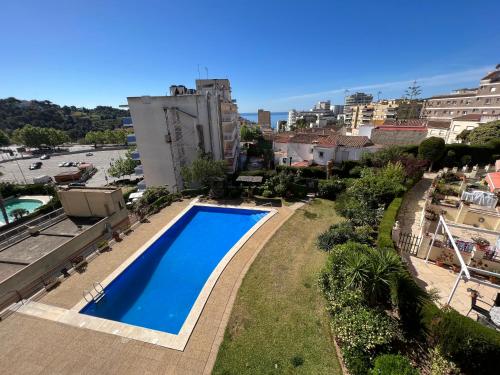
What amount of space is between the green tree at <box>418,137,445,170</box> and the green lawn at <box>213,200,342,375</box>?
25791 millimetres

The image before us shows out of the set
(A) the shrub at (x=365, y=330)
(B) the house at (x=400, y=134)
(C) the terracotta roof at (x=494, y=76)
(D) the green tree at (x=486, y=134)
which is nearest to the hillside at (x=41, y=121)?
(B) the house at (x=400, y=134)

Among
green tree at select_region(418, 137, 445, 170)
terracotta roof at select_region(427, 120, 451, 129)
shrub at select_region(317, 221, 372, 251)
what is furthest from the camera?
terracotta roof at select_region(427, 120, 451, 129)

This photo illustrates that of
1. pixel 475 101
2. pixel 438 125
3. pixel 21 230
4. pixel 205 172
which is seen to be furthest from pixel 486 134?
pixel 21 230

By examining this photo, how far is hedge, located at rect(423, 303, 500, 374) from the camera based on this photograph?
7.19 m

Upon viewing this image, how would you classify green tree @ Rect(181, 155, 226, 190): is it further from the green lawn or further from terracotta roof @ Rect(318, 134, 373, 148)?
terracotta roof @ Rect(318, 134, 373, 148)

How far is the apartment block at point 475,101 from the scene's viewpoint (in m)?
55.6

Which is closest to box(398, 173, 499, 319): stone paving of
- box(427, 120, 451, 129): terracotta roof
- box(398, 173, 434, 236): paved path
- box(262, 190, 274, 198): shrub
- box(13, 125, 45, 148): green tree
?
box(398, 173, 434, 236): paved path

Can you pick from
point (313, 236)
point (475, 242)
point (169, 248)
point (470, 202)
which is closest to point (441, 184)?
point (470, 202)

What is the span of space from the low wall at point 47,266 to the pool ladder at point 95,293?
4.03 meters

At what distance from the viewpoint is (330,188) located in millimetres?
25500

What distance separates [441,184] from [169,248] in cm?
2930

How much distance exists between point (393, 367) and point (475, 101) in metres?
83.7

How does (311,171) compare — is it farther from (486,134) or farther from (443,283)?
(486,134)

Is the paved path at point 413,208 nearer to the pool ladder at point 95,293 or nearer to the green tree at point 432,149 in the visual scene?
the green tree at point 432,149
